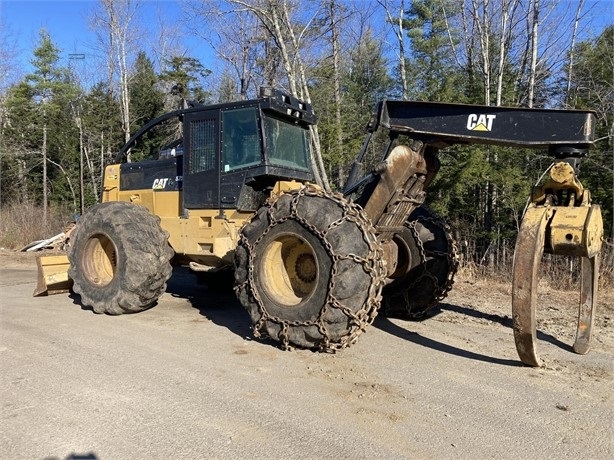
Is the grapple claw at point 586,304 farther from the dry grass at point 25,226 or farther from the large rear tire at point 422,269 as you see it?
the dry grass at point 25,226

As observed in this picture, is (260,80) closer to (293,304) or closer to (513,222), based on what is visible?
(513,222)

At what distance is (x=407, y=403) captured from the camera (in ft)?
12.6

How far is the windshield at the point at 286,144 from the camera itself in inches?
252

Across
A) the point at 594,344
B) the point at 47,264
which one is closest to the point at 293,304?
the point at 594,344

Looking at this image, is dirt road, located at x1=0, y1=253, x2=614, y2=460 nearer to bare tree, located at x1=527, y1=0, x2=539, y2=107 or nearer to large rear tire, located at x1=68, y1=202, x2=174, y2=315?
large rear tire, located at x1=68, y1=202, x2=174, y2=315

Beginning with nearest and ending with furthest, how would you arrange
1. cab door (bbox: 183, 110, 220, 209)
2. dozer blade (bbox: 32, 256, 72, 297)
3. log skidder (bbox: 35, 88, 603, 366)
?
log skidder (bbox: 35, 88, 603, 366) < cab door (bbox: 183, 110, 220, 209) < dozer blade (bbox: 32, 256, 72, 297)

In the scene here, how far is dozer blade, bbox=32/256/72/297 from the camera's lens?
767 centimetres

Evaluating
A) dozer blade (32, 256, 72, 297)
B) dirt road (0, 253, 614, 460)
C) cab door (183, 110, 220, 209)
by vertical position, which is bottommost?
dirt road (0, 253, 614, 460)

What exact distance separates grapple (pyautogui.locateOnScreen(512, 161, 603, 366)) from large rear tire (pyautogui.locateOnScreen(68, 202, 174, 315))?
160 inches

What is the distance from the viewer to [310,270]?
542 centimetres

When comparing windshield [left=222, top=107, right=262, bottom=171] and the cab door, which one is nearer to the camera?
windshield [left=222, top=107, right=262, bottom=171]

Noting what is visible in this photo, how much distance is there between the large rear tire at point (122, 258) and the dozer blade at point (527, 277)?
159 inches

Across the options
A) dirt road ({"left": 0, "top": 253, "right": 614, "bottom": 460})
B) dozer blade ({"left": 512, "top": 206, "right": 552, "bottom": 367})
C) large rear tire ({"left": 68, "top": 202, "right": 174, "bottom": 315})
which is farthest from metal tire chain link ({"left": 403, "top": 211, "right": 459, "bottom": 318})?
large rear tire ({"left": 68, "top": 202, "right": 174, "bottom": 315})

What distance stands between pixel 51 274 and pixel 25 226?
12.4 meters
